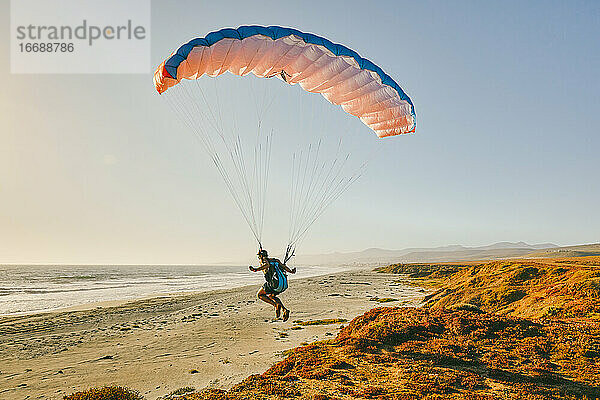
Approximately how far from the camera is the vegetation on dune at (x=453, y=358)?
8.19 metres

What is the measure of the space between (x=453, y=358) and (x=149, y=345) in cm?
1214

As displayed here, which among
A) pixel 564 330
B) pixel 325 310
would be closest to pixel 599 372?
pixel 564 330

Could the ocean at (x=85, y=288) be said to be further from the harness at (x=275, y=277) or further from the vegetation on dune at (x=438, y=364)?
the vegetation on dune at (x=438, y=364)

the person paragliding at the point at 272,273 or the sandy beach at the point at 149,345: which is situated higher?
the person paragliding at the point at 272,273

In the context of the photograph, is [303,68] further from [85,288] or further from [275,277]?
[85,288]

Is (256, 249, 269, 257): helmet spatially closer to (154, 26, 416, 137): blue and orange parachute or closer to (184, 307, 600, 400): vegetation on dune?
(184, 307, 600, 400): vegetation on dune

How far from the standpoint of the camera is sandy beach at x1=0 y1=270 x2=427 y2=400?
10.9 meters

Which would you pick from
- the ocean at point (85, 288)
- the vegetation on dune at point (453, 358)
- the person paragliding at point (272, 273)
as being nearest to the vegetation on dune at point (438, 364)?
the vegetation on dune at point (453, 358)

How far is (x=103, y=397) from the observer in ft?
30.1

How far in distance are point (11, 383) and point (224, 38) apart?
41.2 feet

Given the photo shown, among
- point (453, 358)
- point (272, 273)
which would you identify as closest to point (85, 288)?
point (272, 273)

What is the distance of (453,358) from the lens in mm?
10133

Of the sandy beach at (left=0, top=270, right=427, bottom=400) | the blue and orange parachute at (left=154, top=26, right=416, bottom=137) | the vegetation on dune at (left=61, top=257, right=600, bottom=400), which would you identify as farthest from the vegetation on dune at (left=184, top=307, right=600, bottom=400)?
the blue and orange parachute at (left=154, top=26, right=416, bottom=137)

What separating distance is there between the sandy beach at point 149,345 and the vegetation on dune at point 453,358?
5.98 feet
